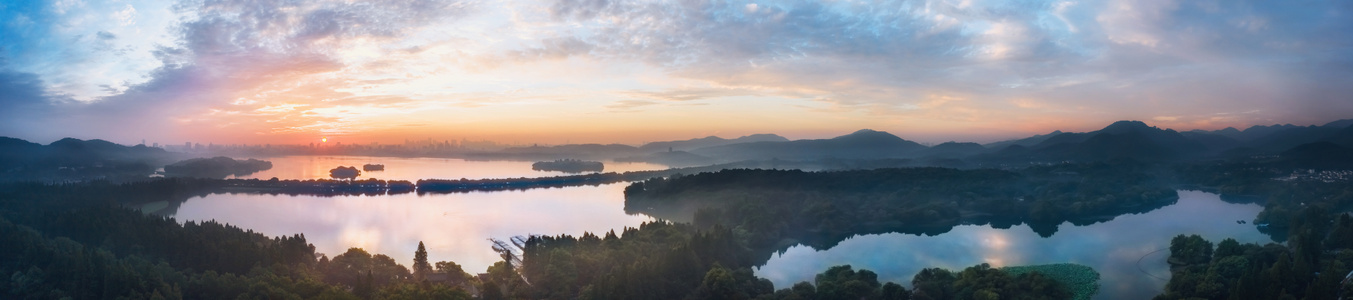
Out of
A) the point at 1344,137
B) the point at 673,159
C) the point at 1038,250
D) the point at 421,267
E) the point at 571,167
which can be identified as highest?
the point at 1344,137

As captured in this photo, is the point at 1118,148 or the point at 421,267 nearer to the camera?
the point at 421,267

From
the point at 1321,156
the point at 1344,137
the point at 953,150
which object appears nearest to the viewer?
the point at 1321,156

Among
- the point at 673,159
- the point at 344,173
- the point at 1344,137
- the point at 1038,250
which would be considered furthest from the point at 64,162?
the point at 1344,137

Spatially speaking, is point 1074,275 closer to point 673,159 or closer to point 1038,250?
point 1038,250

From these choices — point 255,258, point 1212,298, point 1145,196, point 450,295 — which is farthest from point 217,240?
point 1145,196

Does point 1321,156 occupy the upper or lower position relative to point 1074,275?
upper

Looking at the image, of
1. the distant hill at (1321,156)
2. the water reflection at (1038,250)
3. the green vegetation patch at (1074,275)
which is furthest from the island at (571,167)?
the distant hill at (1321,156)

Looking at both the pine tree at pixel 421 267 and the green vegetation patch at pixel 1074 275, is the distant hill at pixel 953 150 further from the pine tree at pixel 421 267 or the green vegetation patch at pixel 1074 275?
the pine tree at pixel 421 267

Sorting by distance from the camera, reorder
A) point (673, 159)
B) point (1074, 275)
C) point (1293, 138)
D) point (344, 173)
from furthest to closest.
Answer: point (673, 159)
point (344, 173)
point (1293, 138)
point (1074, 275)
